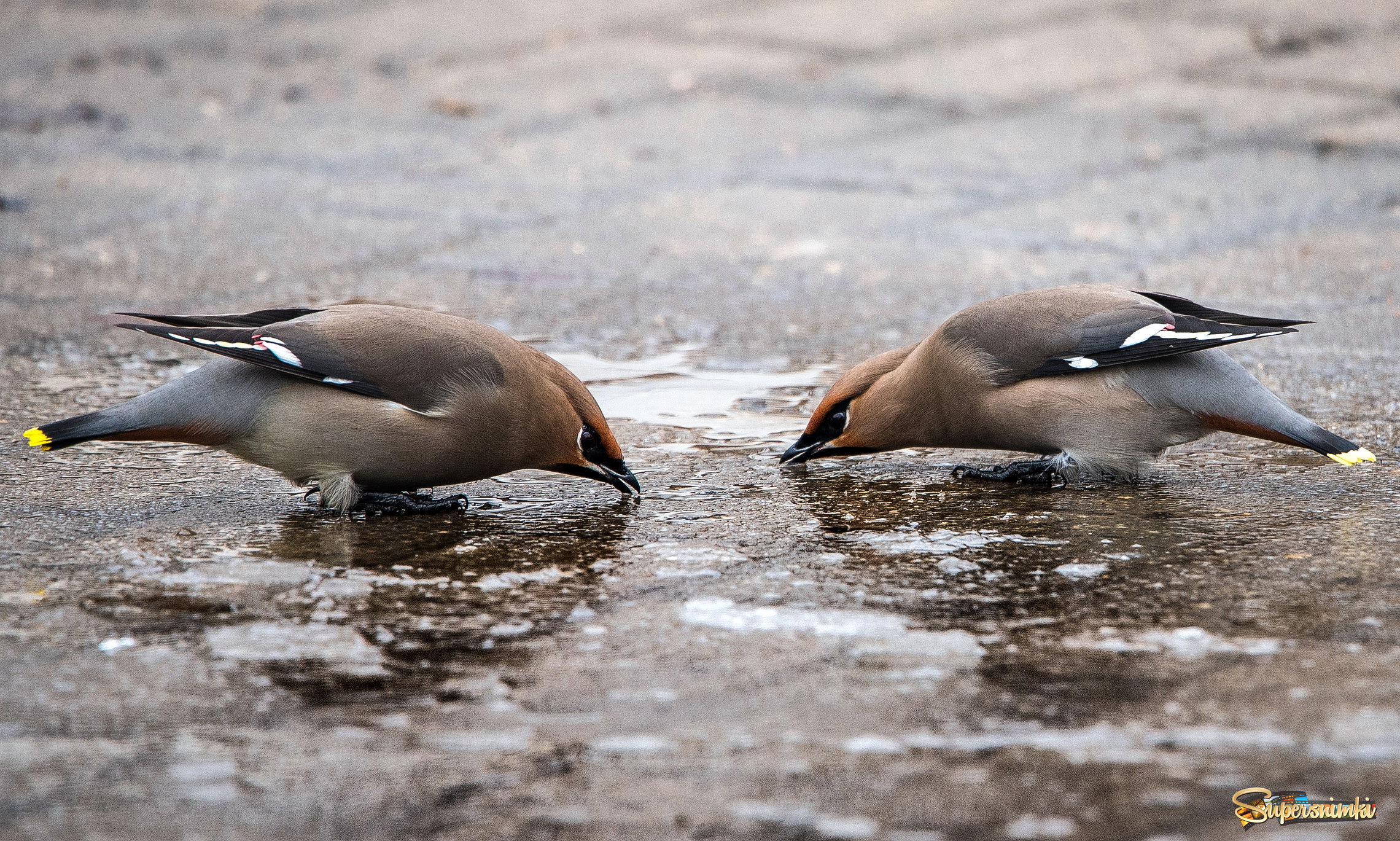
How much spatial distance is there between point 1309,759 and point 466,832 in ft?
3.65

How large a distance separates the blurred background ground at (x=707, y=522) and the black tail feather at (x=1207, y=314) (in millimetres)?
355

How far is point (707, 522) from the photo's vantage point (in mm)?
3092

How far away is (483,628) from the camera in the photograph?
2.46 meters

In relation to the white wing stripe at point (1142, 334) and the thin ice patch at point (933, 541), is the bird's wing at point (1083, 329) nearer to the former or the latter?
the white wing stripe at point (1142, 334)

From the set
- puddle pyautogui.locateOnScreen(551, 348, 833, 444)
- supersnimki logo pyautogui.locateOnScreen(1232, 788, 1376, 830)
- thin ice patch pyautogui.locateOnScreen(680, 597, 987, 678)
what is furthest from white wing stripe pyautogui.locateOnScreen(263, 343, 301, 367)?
supersnimki logo pyautogui.locateOnScreen(1232, 788, 1376, 830)

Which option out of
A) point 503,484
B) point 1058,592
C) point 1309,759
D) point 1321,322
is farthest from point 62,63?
point 1309,759

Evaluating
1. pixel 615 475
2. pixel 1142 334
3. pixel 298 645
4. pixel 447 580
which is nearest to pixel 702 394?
pixel 615 475

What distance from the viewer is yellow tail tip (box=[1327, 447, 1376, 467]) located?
124 inches

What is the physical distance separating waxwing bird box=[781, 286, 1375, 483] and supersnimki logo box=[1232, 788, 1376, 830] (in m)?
1.52

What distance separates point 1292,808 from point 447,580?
4.88 ft

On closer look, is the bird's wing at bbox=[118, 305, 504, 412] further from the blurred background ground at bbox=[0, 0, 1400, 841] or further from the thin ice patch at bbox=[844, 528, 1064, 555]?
the thin ice patch at bbox=[844, 528, 1064, 555]

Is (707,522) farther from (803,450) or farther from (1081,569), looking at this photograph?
(1081,569)

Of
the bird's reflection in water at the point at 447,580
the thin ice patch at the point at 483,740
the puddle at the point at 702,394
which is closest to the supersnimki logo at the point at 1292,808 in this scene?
the thin ice patch at the point at 483,740

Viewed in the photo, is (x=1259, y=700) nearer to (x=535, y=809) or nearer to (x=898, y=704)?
(x=898, y=704)
